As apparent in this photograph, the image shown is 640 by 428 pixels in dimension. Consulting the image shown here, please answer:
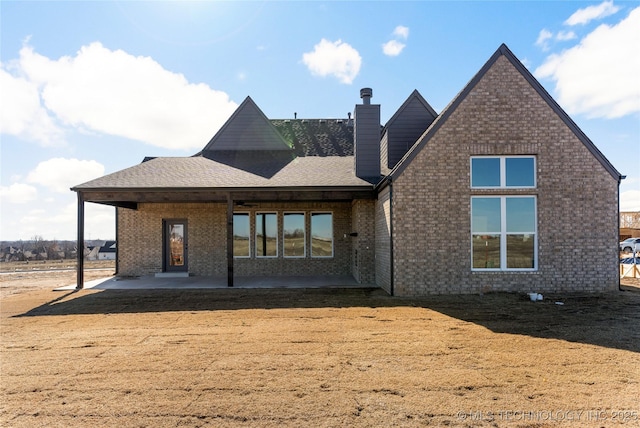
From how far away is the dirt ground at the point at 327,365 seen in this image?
3.48 m

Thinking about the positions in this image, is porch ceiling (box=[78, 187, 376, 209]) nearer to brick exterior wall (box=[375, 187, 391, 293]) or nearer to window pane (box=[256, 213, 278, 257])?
brick exterior wall (box=[375, 187, 391, 293])

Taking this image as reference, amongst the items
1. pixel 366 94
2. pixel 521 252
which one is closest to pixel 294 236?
pixel 366 94

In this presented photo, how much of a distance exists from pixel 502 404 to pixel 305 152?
13579mm

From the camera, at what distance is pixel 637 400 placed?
3.66 m

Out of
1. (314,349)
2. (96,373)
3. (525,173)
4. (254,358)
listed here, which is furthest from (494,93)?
(96,373)

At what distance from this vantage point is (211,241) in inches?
559

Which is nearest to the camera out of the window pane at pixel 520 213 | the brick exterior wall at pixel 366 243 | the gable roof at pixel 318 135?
the window pane at pixel 520 213

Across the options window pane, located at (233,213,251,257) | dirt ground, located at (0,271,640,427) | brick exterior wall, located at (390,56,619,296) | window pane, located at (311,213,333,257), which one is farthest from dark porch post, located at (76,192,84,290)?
brick exterior wall, located at (390,56,619,296)

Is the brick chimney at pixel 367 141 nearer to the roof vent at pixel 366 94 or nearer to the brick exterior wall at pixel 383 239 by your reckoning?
the roof vent at pixel 366 94

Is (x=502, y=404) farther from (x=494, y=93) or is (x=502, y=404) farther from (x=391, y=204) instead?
(x=494, y=93)

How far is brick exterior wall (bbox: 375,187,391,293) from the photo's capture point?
31.9 ft

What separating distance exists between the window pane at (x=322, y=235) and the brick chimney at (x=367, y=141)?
8.43 feet

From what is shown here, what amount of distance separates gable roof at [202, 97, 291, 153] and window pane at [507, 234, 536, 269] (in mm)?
9686

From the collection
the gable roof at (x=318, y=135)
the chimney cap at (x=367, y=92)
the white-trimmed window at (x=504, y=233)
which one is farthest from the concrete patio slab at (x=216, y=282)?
the chimney cap at (x=367, y=92)
